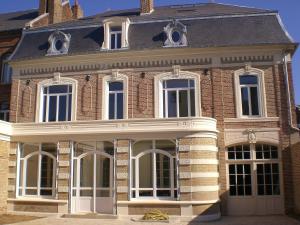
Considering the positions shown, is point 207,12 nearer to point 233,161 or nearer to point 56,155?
point 233,161

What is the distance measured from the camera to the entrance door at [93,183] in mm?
13117

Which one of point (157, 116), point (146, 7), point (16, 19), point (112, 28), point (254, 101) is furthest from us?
point (16, 19)

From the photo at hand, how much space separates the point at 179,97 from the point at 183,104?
1.14 feet

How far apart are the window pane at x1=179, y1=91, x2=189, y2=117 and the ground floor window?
2.35 m

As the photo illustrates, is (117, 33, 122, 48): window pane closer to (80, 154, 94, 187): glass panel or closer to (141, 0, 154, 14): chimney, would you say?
(141, 0, 154, 14): chimney

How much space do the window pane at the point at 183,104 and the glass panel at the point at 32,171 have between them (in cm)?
604

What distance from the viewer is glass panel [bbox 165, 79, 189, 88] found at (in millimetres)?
15273

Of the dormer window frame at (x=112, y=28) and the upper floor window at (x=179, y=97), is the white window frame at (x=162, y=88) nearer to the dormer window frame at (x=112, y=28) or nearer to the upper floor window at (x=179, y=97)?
the upper floor window at (x=179, y=97)

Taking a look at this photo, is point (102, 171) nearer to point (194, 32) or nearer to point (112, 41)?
point (112, 41)

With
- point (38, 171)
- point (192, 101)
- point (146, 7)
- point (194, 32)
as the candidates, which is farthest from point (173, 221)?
point (146, 7)

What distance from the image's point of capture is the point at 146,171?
13.1 meters

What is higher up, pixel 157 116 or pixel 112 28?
pixel 112 28

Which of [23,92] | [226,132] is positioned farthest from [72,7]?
[226,132]

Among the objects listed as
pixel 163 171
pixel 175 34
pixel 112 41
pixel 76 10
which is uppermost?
pixel 76 10
